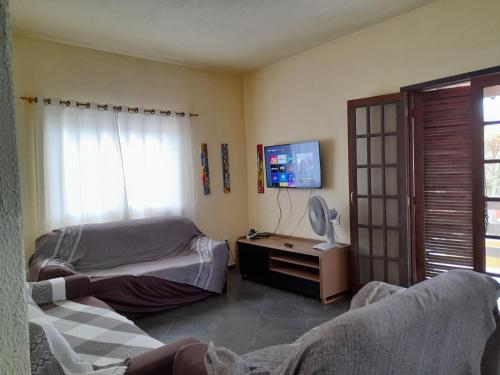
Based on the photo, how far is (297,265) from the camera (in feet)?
13.7

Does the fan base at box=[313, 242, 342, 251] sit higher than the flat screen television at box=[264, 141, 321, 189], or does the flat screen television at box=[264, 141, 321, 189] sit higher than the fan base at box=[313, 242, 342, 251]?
the flat screen television at box=[264, 141, 321, 189]

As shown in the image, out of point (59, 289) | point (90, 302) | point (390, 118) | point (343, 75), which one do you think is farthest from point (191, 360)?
point (343, 75)

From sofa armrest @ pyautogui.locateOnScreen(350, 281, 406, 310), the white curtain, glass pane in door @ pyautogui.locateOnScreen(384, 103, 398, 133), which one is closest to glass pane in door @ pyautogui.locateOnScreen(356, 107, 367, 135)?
glass pane in door @ pyautogui.locateOnScreen(384, 103, 398, 133)

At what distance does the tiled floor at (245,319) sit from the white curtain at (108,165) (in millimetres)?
1360

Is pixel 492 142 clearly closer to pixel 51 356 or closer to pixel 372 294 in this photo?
pixel 372 294

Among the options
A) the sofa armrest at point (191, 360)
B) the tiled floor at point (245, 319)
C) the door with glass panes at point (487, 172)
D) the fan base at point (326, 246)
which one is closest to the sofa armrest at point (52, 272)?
the tiled floor at point (245, 319)

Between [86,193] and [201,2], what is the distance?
234 centimetres

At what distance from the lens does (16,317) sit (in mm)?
527

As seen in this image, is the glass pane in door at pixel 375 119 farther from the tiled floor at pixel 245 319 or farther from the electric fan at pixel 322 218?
the tiled floor at pixel 245 319

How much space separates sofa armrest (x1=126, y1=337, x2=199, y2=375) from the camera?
1.53 metres

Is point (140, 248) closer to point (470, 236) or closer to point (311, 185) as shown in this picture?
point (311, 185)

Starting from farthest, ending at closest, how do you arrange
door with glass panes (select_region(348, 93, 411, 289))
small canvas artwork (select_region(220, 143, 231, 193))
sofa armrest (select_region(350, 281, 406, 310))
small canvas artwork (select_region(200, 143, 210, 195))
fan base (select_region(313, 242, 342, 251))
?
small canvas artwork (select_region(220, 143, 231, 193)) < small canvas artwork (select_region(200, 143, 210, 195)) < fan base (select_region(313, 242, 342, 251)) < door with glass panes (select_region(348, 93, 411, 289)) < sofa armrest (select_region(350, 281, 406, 310))

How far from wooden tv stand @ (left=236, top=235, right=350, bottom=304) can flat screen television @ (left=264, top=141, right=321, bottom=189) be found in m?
0.74

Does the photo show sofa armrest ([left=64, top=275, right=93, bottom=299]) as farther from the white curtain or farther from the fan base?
the fan base
